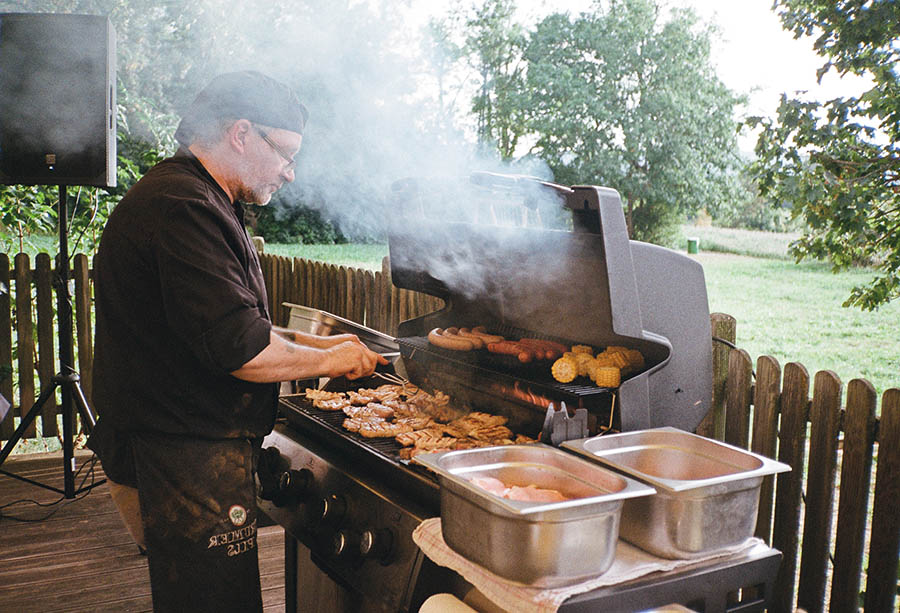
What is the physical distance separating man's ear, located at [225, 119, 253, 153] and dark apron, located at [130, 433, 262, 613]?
0.93 meters

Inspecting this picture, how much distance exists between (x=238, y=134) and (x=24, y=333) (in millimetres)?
4446

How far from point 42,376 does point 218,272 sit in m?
4.68

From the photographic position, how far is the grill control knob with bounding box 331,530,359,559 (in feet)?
6.64

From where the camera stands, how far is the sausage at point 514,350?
2.46 m

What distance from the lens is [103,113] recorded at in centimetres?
420

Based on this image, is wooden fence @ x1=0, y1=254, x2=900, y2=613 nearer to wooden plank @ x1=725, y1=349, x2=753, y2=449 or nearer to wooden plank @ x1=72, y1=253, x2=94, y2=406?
wooden plank @ x1=725, y1=349, x2=753, y2=449

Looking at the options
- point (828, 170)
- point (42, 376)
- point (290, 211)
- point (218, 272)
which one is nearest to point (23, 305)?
point (42, 376)


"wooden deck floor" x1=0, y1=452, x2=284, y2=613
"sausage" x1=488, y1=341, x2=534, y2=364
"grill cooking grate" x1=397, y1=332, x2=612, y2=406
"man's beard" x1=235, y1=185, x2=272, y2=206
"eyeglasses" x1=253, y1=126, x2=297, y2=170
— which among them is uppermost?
"eyeglasses" x1=253, y1=126, x2=297, y2=170

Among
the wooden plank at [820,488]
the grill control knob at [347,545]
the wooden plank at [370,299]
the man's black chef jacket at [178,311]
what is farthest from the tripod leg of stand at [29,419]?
the wooden plank at [820,488]

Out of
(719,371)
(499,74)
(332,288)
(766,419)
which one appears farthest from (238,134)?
(499,74)

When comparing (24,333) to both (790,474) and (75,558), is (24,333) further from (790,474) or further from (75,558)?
(790,474)

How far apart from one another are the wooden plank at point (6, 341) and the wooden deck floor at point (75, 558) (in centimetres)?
79

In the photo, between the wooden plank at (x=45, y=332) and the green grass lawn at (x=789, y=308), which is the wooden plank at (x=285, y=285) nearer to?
the wooden plank at (x=45, y=332)

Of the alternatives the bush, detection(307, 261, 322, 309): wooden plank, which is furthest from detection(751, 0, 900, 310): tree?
the bush
